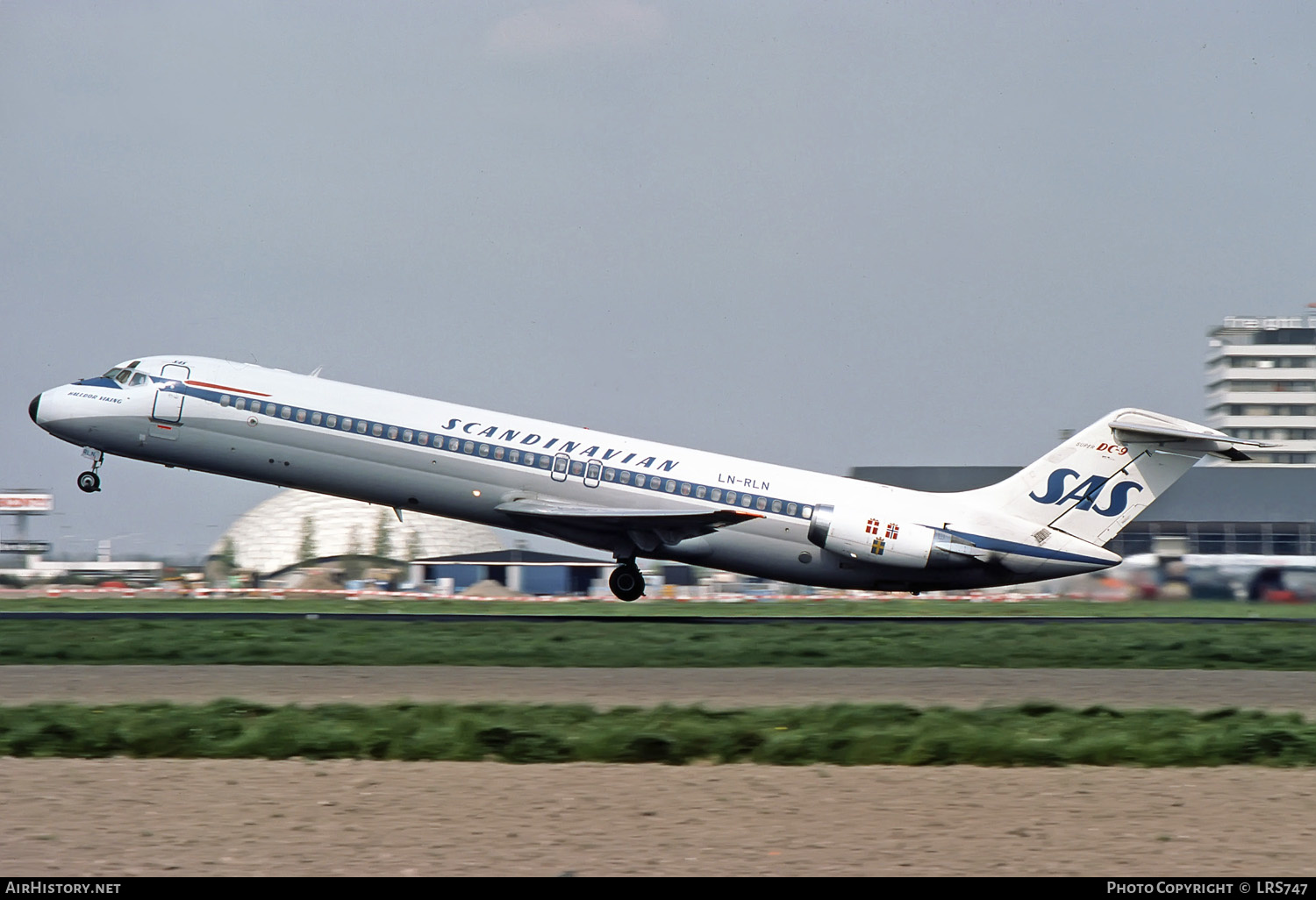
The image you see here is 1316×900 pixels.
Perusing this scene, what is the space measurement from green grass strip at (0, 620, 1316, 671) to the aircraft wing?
2.84 meters

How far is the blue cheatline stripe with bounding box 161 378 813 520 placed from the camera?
3241cm

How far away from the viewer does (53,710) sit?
1638 cm

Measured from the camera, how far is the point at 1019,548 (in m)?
33.9

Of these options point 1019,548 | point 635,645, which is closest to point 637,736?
point 635,645

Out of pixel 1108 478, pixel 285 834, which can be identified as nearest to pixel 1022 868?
pixel 285 834

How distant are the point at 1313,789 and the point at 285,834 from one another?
29.8 ft

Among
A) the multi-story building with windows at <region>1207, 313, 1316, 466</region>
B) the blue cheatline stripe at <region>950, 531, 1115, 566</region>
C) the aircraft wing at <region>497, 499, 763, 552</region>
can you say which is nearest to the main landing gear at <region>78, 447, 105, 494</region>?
the aircraft wing at <region>497, 499, 763, 552</region>

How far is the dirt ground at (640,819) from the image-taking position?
33.3 feet

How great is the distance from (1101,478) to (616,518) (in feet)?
37.6

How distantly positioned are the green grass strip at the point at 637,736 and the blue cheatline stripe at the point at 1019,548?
16.8 metres

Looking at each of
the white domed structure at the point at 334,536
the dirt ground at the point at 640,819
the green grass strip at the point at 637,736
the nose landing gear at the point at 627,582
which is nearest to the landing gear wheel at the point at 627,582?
the nose landing gear at the point at 627,582

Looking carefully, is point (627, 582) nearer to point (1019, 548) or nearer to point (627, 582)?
point (627, 582)

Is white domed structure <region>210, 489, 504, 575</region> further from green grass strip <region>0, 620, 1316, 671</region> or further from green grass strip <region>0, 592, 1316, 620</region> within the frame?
green grass strip <region>0, 620, 1316, 671</region>

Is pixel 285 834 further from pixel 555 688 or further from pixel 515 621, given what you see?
pixel 515 621
